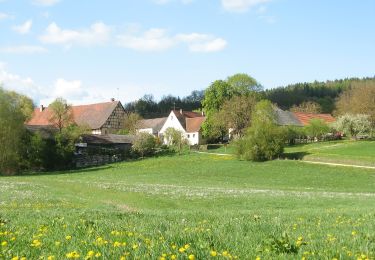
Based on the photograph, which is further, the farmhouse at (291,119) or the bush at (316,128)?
the farmhouse at (291,119)

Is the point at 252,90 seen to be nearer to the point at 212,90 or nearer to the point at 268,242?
the point at 212,90

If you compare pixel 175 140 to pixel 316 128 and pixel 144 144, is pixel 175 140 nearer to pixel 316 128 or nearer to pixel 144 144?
pixel 144 144

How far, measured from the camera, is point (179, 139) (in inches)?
3777

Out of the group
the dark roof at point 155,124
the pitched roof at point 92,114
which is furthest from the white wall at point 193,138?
the pitched roof at point 92,114

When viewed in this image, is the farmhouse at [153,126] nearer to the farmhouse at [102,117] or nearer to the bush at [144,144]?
the farmhouse at [102,117]

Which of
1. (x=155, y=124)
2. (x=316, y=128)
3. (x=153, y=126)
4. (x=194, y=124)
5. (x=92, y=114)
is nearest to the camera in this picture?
(x=316, y=128)

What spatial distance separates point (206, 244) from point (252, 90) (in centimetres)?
10119

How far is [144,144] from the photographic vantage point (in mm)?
85938

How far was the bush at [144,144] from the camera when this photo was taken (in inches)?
3371

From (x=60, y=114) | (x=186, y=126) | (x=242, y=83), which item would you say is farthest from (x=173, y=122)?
(x=60, y=114)

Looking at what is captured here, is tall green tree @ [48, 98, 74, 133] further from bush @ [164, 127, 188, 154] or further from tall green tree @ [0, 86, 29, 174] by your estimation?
bush @ [164, 127, 188, 154]

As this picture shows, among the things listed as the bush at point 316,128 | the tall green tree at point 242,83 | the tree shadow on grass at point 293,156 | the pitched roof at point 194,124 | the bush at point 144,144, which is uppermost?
the tall green tree at point 242,83

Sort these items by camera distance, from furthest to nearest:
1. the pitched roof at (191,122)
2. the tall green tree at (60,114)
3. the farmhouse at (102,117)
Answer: the farmhouse at (102,117) < the pitched roof at (191,122) < the tall green tree at (60,114)

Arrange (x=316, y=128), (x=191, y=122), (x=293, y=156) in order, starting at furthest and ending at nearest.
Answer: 1. (x=191, y=122)
2. (x=316, y=128)
3. (x=293, y=156)
